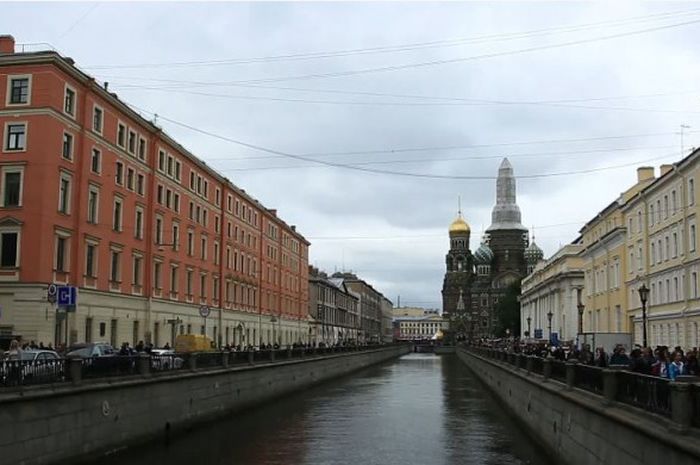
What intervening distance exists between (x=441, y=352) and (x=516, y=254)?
101 ft

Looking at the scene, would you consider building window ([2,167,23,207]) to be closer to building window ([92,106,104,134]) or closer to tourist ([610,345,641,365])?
building window ([92,106,104,134])

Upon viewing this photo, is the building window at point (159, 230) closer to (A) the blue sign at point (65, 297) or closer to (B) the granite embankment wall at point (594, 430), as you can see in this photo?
(A) the blue sign at point (65, 297)

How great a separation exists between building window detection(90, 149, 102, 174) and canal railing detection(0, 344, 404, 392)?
46.6ft

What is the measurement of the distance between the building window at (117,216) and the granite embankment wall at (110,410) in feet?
46.8

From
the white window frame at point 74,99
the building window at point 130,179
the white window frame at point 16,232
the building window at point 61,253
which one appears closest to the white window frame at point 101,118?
the white window frame at point 74,99

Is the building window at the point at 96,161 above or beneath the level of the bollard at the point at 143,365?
above

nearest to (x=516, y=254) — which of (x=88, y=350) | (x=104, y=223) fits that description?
(x=104, y=223)

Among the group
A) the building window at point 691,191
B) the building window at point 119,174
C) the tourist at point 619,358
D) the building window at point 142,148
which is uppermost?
the building window at point 142,148

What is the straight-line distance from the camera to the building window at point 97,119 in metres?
44.6

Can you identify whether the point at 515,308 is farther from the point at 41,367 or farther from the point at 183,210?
the point at 41,367

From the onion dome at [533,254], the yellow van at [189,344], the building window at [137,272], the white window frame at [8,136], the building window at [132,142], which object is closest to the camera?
the white window frame at [8,136]

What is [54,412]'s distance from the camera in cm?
1900

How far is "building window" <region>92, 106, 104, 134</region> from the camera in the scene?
146 ft

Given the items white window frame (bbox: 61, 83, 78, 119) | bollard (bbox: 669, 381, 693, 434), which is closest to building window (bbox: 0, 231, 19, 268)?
white window frame (bbox: 61, 83, 78, 119)
